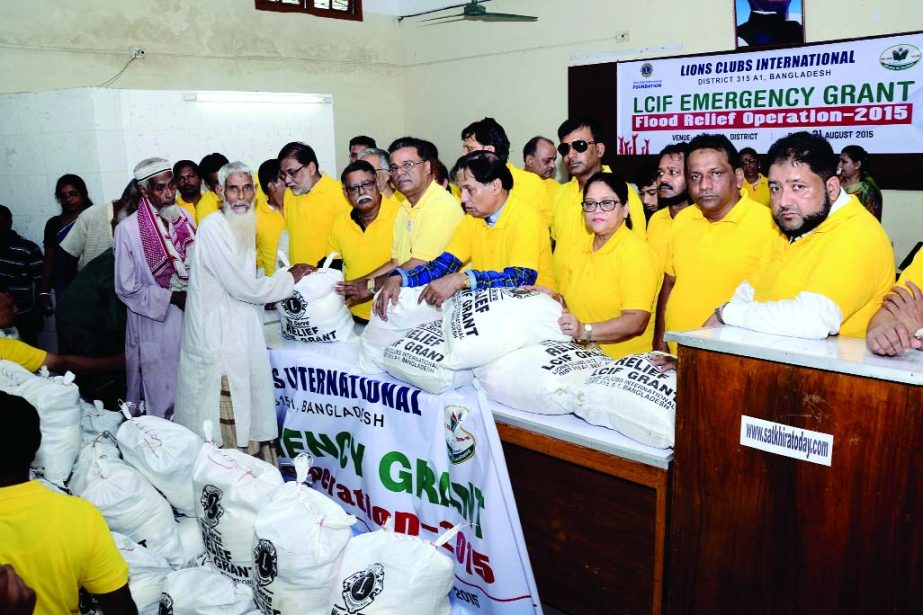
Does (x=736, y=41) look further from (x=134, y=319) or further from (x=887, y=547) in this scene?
(x=887, y=547)

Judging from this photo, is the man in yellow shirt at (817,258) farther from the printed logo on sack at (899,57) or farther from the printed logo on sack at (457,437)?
the printed logo on sack at (899,57)

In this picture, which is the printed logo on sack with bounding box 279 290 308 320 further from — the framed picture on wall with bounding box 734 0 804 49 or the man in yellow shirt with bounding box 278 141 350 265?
the framed picture on wall with bounding box 734 0 804 49

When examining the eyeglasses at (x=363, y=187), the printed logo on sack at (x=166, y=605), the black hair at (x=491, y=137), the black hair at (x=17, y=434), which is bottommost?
the printed logo on sack at (x=166, y=605)

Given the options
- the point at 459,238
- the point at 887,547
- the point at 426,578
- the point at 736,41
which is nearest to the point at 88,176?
the point at 459,238

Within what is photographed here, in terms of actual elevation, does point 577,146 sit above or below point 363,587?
above

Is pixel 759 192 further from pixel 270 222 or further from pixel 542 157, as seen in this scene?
pixel 270 222

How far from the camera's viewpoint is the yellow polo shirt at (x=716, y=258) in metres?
2.88

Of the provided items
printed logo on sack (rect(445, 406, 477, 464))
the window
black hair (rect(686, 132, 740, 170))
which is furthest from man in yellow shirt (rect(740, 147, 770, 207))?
the window

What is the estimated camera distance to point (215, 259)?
3258mm

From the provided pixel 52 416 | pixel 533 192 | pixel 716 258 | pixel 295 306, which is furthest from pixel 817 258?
pixel 533 192

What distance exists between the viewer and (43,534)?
1.67m

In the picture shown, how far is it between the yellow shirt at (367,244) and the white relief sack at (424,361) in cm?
Answer: 112

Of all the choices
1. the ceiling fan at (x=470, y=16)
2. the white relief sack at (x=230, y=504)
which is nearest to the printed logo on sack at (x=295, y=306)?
the white relief sack at (x=230, y=504)

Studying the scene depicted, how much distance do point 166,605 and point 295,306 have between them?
1532mm
